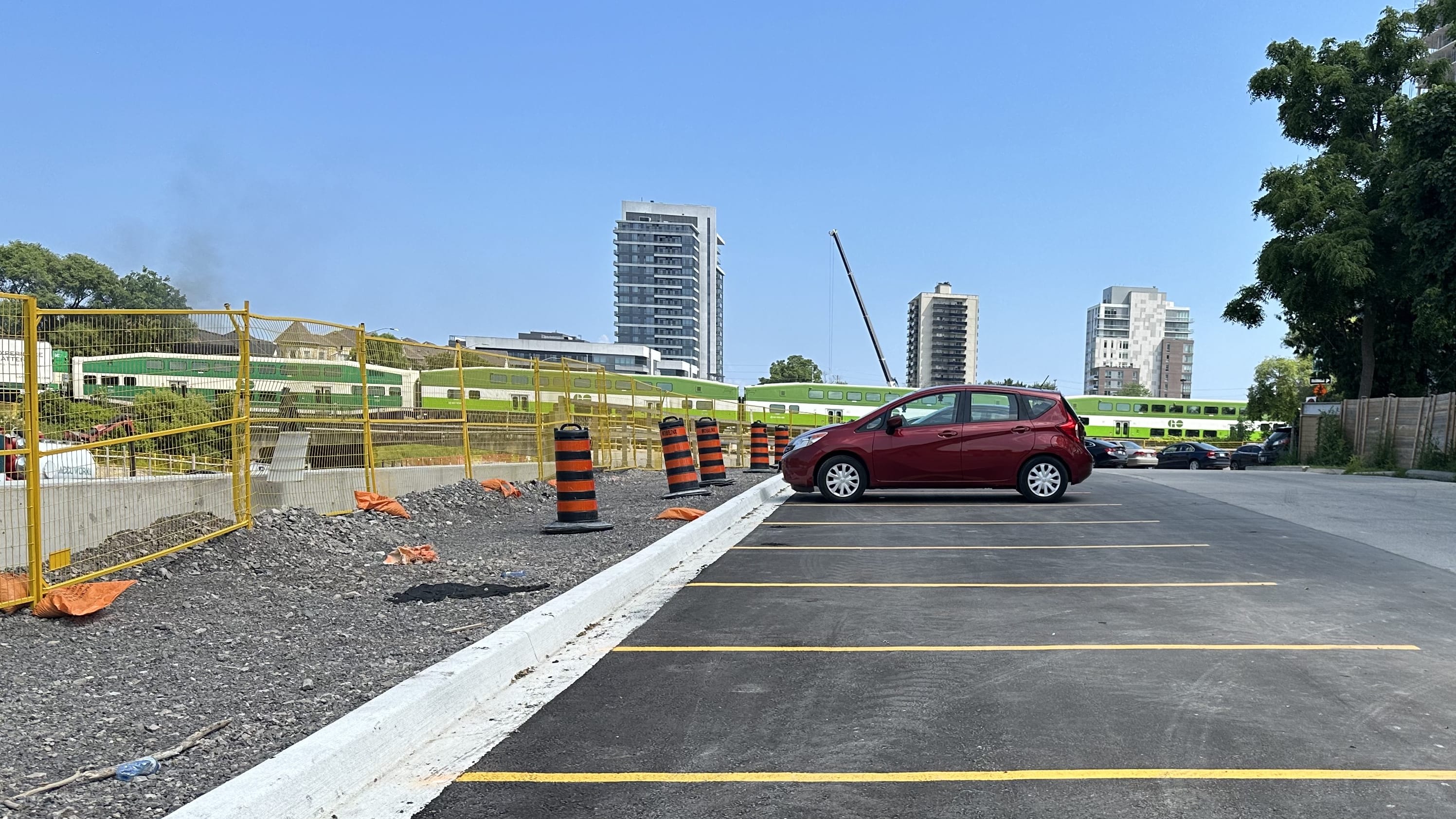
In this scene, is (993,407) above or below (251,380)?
below

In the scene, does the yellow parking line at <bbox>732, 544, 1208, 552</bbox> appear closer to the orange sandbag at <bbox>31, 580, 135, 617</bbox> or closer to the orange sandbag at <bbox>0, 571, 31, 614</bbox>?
the orange sandbag at <bbox>31, 580, 135, 617</bbox>

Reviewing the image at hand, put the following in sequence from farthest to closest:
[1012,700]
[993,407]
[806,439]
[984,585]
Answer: [806,439] → [993,407] → [984,585] → [1012,700]

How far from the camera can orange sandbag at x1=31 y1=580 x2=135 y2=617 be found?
19.9 ft

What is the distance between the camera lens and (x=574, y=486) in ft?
35.2

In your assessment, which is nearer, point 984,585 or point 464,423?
point 984,585

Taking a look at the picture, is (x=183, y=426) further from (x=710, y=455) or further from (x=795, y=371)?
(x=795, y=371)

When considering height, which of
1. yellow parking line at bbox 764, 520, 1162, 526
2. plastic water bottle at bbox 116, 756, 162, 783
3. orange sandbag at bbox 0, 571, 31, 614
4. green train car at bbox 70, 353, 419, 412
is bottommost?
yellow parking line at bbox 764, 520, 1162, 526

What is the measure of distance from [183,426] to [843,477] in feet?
29.6

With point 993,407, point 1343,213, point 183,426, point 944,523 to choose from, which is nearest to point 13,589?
point 183,426

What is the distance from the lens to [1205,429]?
7219cm

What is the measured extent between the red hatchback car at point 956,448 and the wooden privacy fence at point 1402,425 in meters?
16.9

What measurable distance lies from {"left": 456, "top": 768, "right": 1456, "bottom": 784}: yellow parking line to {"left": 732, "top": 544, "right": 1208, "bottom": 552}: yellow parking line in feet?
19.5

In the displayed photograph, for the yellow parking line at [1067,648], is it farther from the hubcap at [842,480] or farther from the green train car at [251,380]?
the hubcap at [842,480]

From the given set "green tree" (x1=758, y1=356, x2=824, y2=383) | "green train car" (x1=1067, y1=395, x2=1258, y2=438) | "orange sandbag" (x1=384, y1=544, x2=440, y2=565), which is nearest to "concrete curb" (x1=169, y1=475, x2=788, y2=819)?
"orange sandbag" (x1=384, y1=544, x2=440, y2=565)
